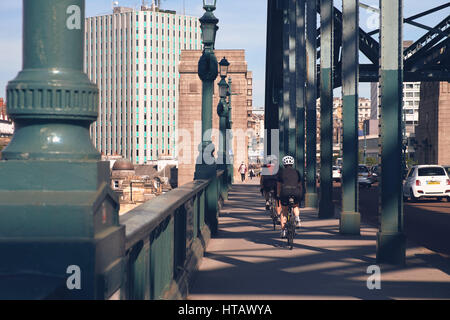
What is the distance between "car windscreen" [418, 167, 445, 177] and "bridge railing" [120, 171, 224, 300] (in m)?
20.8

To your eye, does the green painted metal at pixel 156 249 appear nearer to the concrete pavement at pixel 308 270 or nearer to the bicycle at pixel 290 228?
the concrete pavement at pixel 308 270

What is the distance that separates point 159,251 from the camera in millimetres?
5961

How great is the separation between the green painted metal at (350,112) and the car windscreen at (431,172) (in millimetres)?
15411

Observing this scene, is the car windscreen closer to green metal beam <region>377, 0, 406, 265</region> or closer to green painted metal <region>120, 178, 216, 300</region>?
green metal beam <region>377, 0, 406, 265</region>

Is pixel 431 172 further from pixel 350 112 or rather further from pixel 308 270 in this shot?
pixel 308 270

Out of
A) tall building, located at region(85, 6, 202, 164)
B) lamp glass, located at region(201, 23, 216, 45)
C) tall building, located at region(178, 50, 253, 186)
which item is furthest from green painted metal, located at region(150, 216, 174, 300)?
tall building, located at region(85, 6, 202, 164)

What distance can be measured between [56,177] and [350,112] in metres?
12.3

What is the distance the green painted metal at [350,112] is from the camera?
1485 cm

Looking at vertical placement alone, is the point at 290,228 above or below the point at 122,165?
above

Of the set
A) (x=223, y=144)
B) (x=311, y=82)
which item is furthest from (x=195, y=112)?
(x=311, y=82)

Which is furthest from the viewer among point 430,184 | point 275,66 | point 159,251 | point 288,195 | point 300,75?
point 275,66

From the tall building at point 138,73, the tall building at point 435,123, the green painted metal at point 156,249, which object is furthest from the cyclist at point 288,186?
the tall building at point 138,73

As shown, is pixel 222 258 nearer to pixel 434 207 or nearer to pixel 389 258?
pixel 389 258
